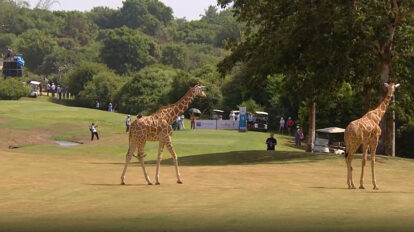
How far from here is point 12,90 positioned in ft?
346

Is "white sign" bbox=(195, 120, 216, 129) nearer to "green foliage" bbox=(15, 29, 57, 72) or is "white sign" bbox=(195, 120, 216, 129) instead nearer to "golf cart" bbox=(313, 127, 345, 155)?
"golf cart" bbox=(313, 127, 345, 155)

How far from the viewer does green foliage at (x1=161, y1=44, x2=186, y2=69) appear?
6580 inches

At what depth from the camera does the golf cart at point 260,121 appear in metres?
75.2

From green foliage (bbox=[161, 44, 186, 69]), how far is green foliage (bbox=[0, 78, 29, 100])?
60417mm

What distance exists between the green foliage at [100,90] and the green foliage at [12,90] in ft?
26.4

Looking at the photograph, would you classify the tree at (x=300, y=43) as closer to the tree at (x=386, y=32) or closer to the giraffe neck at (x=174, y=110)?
the tree at (x=386, y=32)

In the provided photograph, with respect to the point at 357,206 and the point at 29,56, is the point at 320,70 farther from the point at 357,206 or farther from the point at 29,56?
the point at 29,56

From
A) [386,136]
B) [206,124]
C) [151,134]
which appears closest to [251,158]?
[386,136]

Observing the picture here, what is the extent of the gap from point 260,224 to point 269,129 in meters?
63.7

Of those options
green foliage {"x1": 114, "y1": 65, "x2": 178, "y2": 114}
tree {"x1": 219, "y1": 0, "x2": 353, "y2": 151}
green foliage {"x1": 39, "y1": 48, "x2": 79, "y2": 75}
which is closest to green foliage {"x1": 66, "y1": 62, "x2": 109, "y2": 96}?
green foliage {"x1": 114, "y1": 65, "x2": 178, "y2": 114}

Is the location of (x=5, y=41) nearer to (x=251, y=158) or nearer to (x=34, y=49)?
(x=34, y=49)

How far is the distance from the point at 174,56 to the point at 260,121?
302 ft

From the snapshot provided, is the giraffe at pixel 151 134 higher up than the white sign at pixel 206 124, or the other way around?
the white sign at pixel 206 124

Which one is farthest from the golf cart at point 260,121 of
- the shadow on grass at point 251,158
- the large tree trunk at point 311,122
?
the shadow on grass at point 251,158
